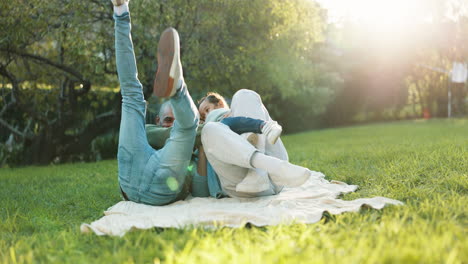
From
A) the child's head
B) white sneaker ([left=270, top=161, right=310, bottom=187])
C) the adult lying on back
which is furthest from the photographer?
the child's head

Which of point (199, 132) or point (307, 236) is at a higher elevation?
point (199, 132)

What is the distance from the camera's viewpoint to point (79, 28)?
6902 millimetres

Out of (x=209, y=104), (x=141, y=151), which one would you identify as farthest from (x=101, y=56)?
(x=141, y=151)

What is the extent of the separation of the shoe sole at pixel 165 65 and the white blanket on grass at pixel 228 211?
2.41 ft

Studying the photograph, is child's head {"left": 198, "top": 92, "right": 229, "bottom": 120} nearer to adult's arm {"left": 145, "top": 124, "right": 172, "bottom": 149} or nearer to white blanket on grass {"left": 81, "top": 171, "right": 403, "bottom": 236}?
adult's arm {"left": 145, "top": 124, "right": 172, "bottom": 149}

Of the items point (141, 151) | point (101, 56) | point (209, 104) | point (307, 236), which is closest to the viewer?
point (307, 236)

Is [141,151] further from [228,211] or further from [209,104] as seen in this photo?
[209,104]

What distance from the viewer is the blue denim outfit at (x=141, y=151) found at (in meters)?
2.70

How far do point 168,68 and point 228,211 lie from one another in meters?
0.91

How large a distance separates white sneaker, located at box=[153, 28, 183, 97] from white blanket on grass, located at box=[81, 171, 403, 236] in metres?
0.73

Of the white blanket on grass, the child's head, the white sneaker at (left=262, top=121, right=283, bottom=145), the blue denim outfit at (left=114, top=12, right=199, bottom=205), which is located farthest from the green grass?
the child's head

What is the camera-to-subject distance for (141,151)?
2.81 metres

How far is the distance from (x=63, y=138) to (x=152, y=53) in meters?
2.78

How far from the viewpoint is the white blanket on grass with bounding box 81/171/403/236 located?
2.36 meters
